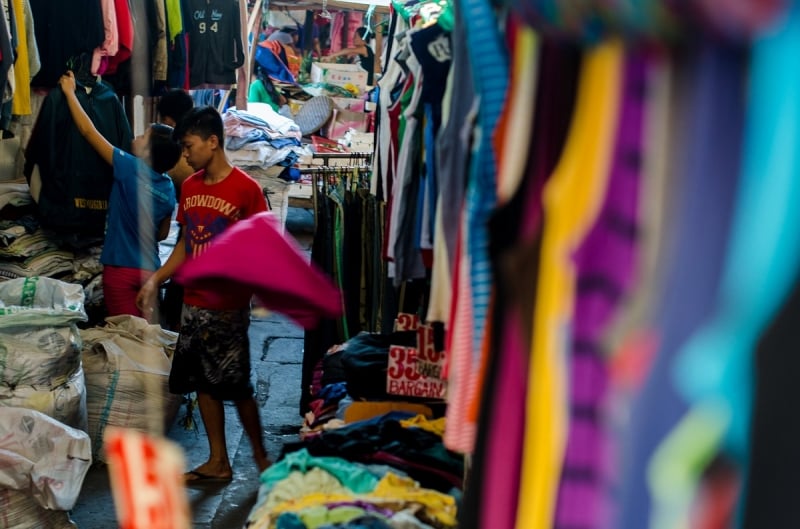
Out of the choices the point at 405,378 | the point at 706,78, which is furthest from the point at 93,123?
the point at 706,78

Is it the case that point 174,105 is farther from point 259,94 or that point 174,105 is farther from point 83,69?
point 259,94

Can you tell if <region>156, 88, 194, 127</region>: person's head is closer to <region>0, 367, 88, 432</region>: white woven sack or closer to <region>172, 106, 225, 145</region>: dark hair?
<region>172, 106, 225, 145</region>: dark hair

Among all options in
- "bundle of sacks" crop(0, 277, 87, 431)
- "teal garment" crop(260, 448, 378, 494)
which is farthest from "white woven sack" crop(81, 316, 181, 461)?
"teal garment" crop(260, 448, 378, 494)

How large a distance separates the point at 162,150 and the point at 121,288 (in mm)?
825

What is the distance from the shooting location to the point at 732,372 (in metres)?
0.93

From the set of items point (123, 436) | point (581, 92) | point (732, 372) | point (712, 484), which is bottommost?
point (123, 436)

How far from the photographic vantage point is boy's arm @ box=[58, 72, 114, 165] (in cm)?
568

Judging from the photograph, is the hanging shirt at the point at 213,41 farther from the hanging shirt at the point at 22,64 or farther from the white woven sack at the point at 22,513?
the white woven sack at the point at 22,513

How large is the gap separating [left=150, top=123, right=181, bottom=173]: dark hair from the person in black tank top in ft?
16.7

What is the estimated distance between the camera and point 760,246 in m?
0.93

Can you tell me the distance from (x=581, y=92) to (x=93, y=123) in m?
5.05

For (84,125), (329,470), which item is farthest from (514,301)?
(84,125)

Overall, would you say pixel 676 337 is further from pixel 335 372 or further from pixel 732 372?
pixel 335 372

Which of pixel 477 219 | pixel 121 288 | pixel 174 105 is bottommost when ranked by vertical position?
pixel 121 288
